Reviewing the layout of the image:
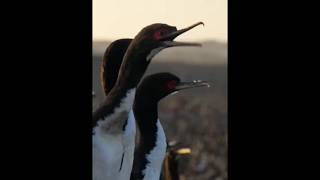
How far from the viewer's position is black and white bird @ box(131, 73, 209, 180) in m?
4.00

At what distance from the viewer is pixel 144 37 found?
396 cm

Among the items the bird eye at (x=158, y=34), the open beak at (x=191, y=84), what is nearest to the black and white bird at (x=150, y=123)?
the open beak at (x=191, y=84)

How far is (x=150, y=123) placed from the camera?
401 cm

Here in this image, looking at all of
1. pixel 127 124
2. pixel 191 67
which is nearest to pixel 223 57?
pixel 191 67

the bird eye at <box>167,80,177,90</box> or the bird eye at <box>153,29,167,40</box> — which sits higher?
the bird eye at <box>153,29,167,40</box>

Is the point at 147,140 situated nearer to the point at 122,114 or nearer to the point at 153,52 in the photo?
the point at 122,114

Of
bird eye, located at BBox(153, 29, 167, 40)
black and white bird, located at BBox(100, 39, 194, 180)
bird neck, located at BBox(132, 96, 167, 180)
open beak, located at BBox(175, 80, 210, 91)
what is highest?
bird eye, located at BBox(153, 29, 167, 40)

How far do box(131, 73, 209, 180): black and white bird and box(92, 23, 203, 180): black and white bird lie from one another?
0.04m

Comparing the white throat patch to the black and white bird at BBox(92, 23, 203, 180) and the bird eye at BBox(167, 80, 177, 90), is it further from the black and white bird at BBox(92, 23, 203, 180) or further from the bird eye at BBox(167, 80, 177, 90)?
the bird eye at BBox(167, 80, 177, 90)

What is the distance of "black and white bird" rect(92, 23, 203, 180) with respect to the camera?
394cm

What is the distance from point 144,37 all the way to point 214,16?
224mm

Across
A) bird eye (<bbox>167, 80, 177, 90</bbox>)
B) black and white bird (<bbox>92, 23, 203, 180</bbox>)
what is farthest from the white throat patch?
bird eye (<bbox>167, 80, 177, 90</bbox>)

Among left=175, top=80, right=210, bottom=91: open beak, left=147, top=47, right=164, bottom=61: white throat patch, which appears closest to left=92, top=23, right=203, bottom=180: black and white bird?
left=147, top=47, right=164, bottom=61: white throat patch

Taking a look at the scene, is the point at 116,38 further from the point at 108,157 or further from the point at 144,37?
the point at 108,157
